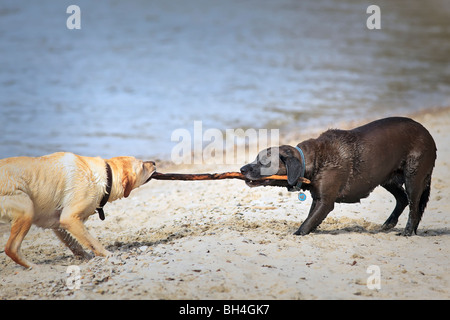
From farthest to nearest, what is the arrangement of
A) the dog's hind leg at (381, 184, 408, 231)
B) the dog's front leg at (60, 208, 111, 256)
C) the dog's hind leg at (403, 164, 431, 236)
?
the dog's hind leg at (381, 184, 408, 231)
the dog's hind leg at (403, 164, 431, 236)
the dog's front leg at (60, 208, 111, 256)

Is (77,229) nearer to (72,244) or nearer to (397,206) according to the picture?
(72,244)

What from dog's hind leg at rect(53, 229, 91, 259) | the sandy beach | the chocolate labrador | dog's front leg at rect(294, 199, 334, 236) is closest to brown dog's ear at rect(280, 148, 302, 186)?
the chocolate labrador

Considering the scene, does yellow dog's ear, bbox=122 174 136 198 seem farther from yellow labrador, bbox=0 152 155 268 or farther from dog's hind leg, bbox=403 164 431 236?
dog's hind leg, bbox=403 164 431 236

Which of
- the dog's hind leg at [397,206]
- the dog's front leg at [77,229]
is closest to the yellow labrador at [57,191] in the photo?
the dog's front leg at [77,229]

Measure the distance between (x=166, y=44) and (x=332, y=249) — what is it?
1600cm

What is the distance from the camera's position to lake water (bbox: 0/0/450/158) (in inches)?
508

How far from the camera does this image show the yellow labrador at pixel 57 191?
541 cm

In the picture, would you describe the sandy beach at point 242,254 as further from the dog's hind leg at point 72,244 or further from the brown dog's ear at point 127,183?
the brown dog's ear at point 127,183

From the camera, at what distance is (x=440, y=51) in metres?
21.3

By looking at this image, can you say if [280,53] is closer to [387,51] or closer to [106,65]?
[387,51]

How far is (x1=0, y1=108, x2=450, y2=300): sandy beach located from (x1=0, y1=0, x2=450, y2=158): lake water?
12.8ft

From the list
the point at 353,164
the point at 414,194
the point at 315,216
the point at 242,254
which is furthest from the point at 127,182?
the point at 414,194

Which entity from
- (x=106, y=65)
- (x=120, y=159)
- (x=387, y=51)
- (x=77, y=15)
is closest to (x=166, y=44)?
(x=106, y=65)

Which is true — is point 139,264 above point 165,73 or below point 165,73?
below
